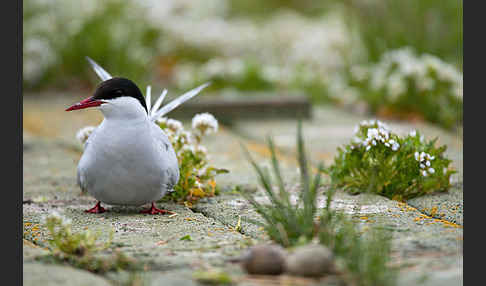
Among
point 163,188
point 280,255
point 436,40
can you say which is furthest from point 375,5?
point 280,255

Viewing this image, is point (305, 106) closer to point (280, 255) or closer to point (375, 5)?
point (375, 5)

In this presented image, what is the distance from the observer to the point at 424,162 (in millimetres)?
3316

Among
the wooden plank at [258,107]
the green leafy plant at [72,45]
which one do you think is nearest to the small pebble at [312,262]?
the wooden plank at [258,107]

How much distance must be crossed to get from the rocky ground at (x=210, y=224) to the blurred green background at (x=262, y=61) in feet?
3.00

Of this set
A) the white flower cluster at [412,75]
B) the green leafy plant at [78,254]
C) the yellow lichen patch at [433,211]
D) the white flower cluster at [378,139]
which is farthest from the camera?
the white flower cluster at [412,75]

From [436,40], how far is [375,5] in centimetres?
85

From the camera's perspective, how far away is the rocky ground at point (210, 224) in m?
2.14

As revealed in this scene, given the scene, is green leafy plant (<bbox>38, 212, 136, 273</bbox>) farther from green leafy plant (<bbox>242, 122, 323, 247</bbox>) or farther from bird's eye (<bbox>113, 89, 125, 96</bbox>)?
bird's eye (<bbox>113, 89, 125, 96</bbox>)

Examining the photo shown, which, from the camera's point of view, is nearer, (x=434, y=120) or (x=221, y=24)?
(x=434, y=120)

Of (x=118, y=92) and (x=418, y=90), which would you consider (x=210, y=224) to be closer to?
(x=118, y=92)

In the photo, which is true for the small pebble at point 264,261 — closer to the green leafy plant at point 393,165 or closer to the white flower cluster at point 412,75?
the green leafy plant at point 393,165

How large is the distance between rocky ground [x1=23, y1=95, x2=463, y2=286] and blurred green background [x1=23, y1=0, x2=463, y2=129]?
3.00 ft

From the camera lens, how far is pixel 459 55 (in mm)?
6863

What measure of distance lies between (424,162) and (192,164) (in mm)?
1173
